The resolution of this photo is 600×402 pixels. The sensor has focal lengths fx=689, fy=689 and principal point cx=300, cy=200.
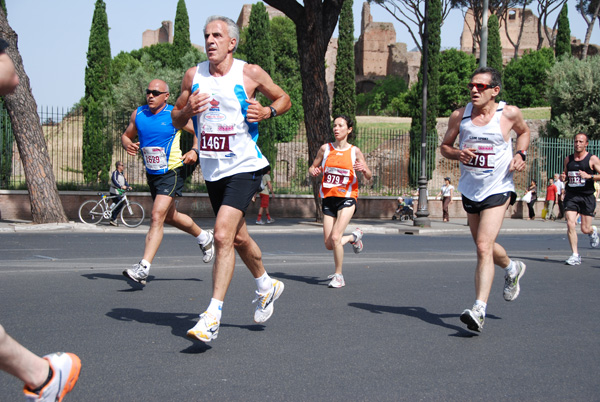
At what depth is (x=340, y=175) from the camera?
309 inches

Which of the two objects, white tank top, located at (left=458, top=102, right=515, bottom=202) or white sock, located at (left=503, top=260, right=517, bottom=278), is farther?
white sock, located at (left=503, top=260, right=517, bottom=278)

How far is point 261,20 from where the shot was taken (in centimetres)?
4303

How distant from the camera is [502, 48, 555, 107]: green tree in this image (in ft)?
192

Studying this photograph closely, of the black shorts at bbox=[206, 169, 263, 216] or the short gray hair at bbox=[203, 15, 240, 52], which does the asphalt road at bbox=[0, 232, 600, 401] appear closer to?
the black shorts at bbox=[206, 169, 263, 216]

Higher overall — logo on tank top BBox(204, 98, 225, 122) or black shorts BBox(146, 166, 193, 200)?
logo on tank top BBox(204, 98, 225, 122)

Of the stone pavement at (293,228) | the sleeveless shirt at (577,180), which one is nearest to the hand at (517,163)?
the sleeveless shirt at (577,180)

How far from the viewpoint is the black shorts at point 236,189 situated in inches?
188

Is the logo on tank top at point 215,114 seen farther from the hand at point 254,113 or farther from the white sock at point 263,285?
the white sock at point 263,285

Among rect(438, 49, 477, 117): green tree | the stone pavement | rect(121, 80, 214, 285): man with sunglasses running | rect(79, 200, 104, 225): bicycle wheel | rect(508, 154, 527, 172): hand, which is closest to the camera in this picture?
rect(508, 154, 527, 172): hand

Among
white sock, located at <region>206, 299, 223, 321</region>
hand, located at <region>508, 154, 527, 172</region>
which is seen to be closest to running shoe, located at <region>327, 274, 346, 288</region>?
hand, located at <region>508, 154, 527, 172</region>

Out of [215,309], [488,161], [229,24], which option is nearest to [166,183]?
[229,24]

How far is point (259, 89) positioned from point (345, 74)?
37749 millimetres

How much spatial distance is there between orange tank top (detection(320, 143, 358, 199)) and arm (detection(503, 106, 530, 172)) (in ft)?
7.61

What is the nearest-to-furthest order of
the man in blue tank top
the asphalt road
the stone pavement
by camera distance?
the asphalt road, the man in blue tank top, the stone pavement
